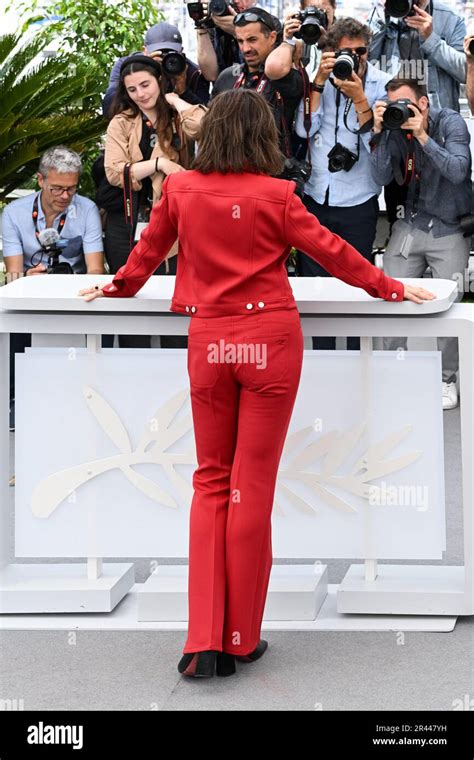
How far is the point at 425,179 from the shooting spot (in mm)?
7418

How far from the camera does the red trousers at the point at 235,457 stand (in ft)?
13.6

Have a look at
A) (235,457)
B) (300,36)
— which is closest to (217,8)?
(300,36)

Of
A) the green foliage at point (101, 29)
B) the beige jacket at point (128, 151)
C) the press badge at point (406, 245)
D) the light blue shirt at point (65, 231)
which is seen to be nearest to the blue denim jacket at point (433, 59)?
the press badge at point (406, 245)

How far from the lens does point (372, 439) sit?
4734 millimetres

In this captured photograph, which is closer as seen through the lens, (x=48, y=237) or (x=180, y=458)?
(x=180, y=458)

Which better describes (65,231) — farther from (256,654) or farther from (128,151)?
(256,654)

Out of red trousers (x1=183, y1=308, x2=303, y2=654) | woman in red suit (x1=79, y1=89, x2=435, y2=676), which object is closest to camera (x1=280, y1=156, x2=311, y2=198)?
woman in red suit (x1=79, y1=89, x2=435, y2=676)

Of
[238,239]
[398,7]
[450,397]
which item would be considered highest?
[398,7]

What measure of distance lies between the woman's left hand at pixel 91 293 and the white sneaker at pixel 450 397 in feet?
11.2

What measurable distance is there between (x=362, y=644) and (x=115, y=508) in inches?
39.3

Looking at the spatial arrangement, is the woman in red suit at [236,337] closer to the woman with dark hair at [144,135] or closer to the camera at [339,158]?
the camera at [339,158]

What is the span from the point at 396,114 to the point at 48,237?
80.8 inches

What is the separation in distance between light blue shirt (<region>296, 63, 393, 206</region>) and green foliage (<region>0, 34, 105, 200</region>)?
240 centimetres

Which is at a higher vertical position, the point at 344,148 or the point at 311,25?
the point at 311,25
